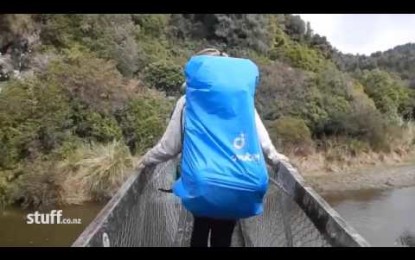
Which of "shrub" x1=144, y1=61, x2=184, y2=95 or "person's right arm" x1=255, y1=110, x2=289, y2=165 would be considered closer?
"person's right arm" x1=255, y1=110, x2=289, y2=165

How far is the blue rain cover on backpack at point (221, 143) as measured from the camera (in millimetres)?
2586

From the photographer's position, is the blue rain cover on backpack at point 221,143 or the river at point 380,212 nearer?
the blue rain cover on backpack at point 221,143

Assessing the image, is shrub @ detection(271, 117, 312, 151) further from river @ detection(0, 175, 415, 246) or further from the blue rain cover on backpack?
the blue rain cover on backpack

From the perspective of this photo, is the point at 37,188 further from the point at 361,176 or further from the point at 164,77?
the point at 361,176

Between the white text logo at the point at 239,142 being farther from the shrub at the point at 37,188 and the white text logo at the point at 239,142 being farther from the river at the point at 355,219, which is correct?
the shrub at the point at 37,188

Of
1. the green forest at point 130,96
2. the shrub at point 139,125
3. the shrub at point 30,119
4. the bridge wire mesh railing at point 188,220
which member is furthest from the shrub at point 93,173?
the bridge wire mesh railing at point 188,220

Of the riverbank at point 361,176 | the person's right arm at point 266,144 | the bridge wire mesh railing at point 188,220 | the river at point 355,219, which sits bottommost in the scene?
the riverbank at point 361,176

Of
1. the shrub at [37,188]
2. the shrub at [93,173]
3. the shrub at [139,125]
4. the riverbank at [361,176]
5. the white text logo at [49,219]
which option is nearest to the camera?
the white text logo at [49,219]

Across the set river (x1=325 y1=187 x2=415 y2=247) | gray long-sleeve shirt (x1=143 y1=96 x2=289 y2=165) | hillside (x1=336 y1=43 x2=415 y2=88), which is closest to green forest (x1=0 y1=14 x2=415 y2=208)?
river (x1=325 y1=187 x2=415 y2=247)

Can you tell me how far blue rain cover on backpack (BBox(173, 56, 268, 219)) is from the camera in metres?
2.59

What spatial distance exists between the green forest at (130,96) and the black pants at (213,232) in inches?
353

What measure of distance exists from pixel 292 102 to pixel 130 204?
16.6 m

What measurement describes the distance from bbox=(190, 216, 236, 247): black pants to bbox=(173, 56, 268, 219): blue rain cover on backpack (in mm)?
211

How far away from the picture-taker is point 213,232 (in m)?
2.92
